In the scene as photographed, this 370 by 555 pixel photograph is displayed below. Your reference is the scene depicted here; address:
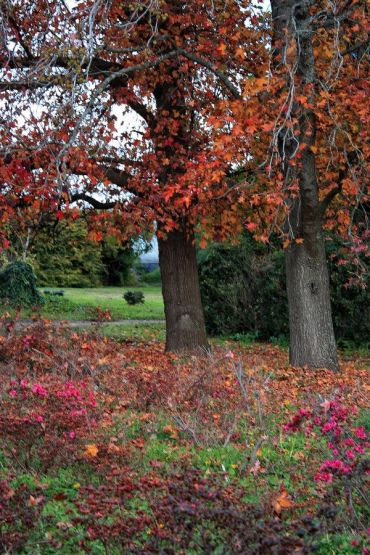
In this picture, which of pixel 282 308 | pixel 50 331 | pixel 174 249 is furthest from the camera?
pixel 282 308

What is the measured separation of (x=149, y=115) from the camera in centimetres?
1169

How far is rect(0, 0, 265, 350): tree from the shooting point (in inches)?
372

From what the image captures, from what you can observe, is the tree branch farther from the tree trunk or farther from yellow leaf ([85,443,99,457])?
yellow leaf ([85,443,99,457])

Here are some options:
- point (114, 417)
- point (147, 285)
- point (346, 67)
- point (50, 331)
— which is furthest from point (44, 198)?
point (147, 285)

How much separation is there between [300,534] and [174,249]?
9.16 metres

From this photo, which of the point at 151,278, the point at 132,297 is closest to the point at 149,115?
the point at 132,297

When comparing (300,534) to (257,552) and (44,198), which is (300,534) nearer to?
(257,552)

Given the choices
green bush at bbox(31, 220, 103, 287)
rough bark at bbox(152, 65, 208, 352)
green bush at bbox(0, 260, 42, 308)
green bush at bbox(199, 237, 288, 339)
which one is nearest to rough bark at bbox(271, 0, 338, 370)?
rough bark at bbox(152, 65, 208, 352)

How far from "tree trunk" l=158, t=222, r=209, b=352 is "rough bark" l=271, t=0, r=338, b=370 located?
196cm

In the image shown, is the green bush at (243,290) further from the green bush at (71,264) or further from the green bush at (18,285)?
the green bush at (71,264)

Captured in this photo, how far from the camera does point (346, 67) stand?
1091 centimetres

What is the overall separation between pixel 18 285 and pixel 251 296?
929 cm

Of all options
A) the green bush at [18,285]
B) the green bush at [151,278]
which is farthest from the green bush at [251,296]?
the green bush at [151,278]

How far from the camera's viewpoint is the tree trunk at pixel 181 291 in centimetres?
1184
